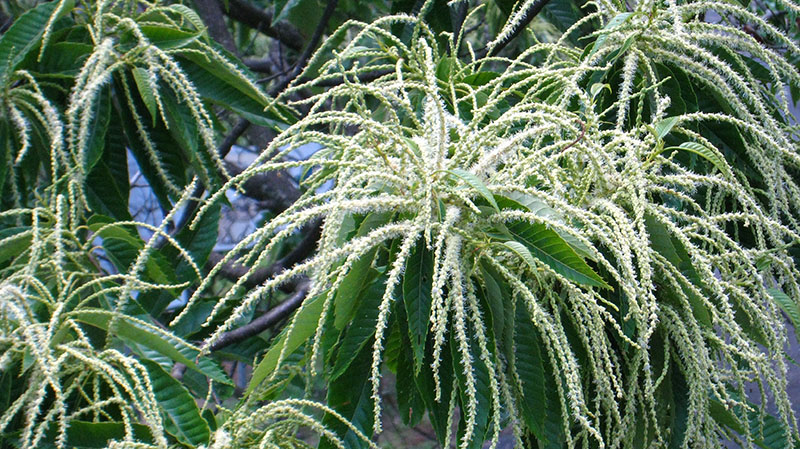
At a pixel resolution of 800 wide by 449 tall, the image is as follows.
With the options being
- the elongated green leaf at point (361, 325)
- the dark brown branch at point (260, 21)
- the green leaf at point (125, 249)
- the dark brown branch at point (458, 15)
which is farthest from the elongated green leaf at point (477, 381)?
the dark brown branch at point (260, 21)

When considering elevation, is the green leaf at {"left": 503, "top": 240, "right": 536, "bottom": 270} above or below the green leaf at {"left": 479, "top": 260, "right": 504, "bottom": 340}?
above

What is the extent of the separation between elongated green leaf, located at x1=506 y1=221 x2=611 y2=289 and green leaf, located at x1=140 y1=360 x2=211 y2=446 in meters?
0.59

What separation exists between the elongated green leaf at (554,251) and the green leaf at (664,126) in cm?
31

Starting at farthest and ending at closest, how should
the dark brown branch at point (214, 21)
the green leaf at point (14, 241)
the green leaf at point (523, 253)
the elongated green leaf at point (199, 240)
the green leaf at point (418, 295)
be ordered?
1. the dark brown branch at point (214, 21)
2. the elongated green leaf at point (199, 240)
3. the green leaf at point (14, 241)
4. the green leaf at point (418, 295)
5. the green leaf at point (523, 253)

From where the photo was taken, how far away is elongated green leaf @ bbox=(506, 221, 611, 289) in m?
1.14

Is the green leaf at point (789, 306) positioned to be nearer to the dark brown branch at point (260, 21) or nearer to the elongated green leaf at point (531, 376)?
the elongated green leaf at point (531, 376)

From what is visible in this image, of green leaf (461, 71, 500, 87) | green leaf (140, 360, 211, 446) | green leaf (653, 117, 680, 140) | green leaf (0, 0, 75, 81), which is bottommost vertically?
green leaf (140, 360, 211, 446)

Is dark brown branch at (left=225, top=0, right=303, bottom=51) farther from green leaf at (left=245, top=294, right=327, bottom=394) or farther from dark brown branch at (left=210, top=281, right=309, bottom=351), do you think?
green leaf at (left=245, top=294, right=327, bottom=394)

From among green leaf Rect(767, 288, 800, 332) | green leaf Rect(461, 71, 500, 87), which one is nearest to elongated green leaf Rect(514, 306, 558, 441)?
green leaf Rect(767, 288, 800, 332)

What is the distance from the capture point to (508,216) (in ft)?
3.83

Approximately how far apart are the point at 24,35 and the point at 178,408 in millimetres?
953

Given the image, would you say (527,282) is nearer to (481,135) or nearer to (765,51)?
(481,135)

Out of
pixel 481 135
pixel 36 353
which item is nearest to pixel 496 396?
pixel 481 135

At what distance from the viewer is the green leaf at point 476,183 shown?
1.08 m
